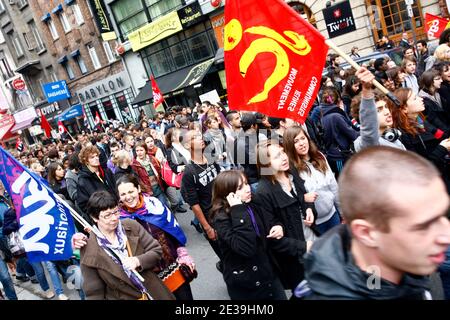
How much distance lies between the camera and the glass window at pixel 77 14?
24.5 m

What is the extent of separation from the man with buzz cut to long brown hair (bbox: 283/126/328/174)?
219cm

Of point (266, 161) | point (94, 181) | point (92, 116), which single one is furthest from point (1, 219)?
point (92, 116)

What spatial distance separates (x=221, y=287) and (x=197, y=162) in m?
1.48

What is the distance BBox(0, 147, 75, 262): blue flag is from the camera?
3.30 m

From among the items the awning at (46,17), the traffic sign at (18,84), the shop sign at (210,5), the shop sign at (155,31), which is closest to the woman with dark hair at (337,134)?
the shop sign at (210,5)

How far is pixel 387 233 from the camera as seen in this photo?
53.3 inches

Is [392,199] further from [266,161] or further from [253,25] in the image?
[253,25]

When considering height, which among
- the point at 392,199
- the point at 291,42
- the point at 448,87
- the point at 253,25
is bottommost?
the point at 448,87

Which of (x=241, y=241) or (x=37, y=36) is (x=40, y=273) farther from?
(x=37, y=36)

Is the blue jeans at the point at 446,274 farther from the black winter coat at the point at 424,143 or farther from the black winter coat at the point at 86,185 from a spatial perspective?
the black winter coat at the point at 86,185

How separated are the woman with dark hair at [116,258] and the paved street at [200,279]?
1.47 metres

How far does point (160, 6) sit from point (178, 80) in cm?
401

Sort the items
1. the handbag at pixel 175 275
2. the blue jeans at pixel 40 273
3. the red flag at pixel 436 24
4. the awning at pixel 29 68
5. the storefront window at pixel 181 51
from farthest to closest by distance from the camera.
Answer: the awning at pixel 29 68
the storefront window at pixel 181 51
the red flag at pixel 436 24
the blue jeans at pixel 40 273
the handbag at pixel 175 275

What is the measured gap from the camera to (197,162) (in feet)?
14.3
